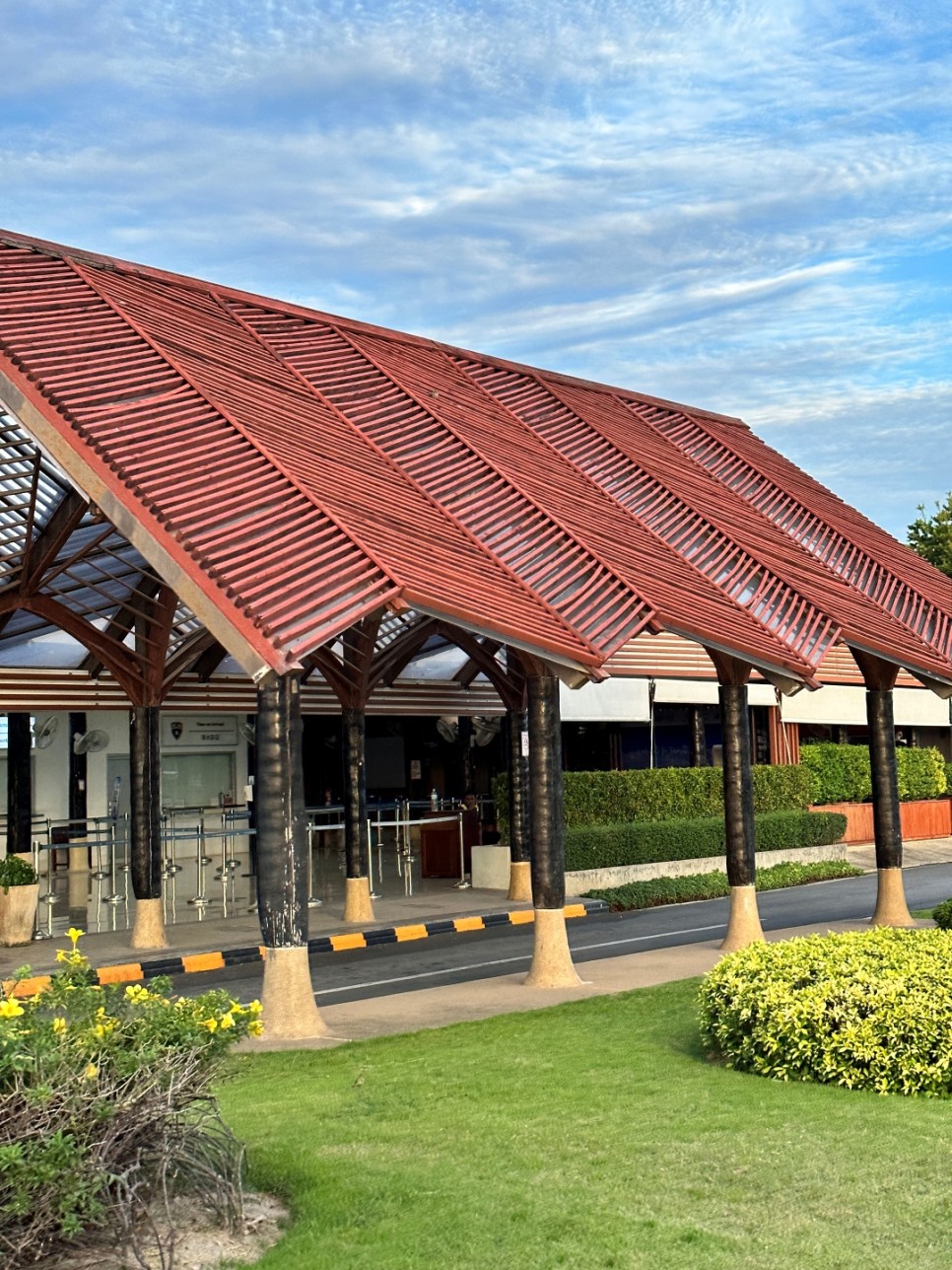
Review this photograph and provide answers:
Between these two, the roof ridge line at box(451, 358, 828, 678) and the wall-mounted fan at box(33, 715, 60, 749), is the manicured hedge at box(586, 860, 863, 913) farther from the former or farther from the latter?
the wall-mounted fan at box(33, 715, 60, 749)

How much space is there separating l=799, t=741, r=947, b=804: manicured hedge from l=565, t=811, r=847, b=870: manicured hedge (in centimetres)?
238

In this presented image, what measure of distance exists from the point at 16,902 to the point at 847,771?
20746 millimetres

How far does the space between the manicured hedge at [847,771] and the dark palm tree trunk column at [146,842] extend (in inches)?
692

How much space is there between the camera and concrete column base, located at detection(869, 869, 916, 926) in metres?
17.3

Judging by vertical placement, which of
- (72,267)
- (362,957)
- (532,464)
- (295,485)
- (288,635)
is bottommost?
(362,957)

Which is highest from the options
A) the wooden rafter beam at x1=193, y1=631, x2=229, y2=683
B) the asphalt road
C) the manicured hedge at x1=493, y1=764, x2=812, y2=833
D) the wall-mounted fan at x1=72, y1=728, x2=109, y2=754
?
the wooden rafter beam at x1=193, y1=631, x2=229, y2=683

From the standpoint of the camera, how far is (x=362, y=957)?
1738 cm

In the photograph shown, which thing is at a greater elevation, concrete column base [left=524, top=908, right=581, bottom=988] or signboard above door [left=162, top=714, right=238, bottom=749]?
signboard above door [left=162, top=714, right=238, bottom=749]

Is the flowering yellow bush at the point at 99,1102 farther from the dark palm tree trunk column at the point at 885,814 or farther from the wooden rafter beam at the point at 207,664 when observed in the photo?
the wooden rafter beam at the point at 207,664

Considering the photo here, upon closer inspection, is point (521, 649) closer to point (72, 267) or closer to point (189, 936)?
point (72, 267)

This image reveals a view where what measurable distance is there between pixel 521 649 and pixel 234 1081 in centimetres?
467

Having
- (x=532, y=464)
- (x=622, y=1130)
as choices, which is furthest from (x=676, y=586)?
(x=622, y=1130)

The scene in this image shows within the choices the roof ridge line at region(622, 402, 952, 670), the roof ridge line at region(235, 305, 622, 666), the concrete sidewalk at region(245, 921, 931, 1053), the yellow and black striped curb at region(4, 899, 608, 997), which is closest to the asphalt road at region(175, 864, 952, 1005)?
the yellow and black striped curb at region(4, 899, 608, 997)

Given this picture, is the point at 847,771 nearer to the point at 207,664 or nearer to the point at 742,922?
the point at 207,664
